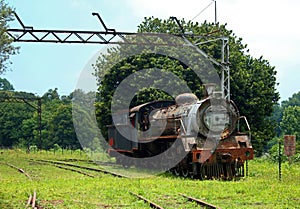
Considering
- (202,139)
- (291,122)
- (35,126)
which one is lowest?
(202,139)

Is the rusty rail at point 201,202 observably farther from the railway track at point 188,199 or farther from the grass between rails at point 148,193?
the grass between rails at point 148,193

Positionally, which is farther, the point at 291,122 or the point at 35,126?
the point at 291,122

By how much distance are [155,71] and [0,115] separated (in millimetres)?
41585

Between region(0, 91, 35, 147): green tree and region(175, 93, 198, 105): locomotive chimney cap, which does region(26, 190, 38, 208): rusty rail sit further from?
region(0, 91, 35, 147): green tree

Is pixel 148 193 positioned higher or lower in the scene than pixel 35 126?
lower

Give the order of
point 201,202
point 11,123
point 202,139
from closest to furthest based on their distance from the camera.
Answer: point 201,202 → point 202,139 → point 11,123

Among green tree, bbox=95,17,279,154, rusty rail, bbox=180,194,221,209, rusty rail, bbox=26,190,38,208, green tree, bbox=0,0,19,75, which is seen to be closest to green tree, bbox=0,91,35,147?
green tree, bbox=95,17,279,154

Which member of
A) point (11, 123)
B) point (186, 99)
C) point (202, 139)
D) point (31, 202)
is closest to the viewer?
point (31, 202)

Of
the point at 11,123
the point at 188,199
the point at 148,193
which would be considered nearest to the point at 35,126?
the point at 11,123

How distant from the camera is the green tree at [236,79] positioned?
2897cm

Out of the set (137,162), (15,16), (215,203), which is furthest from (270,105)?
(215,203)

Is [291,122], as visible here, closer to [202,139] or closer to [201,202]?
[202,139]

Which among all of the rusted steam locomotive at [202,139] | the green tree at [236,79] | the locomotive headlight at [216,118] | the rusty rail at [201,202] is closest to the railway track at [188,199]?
the rusty rail at [201,202]

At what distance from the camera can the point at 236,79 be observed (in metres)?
29.0
